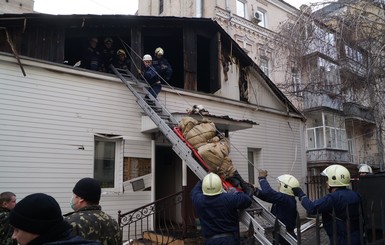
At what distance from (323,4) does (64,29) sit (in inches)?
251

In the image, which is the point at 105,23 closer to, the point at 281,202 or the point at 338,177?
the point at 281,202

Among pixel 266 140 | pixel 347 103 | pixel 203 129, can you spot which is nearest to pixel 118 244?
pixel 203 129

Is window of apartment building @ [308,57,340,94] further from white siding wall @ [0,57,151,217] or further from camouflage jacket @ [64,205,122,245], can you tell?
camouflage jacket @ [64,205,122,245]

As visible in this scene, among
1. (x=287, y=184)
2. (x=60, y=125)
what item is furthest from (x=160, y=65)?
(x=287, y=184)

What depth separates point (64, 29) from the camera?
805 centimetres

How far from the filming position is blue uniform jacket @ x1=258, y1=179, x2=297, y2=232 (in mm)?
5266

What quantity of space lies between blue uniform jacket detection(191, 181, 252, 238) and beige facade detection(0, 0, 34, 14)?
676 inches

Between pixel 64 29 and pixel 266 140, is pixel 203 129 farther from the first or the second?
pixel 266 140

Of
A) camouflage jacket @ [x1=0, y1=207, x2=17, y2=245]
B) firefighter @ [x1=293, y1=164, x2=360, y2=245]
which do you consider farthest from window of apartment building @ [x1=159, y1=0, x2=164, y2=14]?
camouflage jacket @ [x1=0, y1=207, x2=17, y2=245]

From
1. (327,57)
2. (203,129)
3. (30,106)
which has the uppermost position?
(327,57)

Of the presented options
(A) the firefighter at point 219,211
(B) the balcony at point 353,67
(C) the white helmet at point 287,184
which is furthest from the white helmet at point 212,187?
(B) the balcony at point 353,67

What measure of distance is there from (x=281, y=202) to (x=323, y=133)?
1613 cm

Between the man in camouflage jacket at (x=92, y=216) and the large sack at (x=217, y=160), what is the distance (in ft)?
8.43

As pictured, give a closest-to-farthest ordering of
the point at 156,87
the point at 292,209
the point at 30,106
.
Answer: the point at 292,209
the point at 30,106
the point at 156,87
